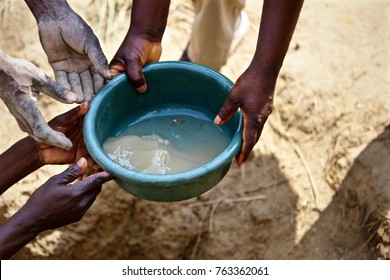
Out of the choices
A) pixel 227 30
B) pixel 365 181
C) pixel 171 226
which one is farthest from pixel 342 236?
pixel 227 30

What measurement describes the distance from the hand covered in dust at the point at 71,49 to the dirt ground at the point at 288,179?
726mm

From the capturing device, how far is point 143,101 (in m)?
2.15

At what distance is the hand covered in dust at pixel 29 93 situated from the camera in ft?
6.34

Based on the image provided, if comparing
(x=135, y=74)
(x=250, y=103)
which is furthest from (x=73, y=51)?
(x=250, y=103)

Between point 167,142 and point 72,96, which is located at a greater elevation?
point 72,96

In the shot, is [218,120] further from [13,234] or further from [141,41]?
[13,234]

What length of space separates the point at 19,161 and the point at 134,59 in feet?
1.59

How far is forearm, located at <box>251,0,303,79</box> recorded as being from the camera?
187cm

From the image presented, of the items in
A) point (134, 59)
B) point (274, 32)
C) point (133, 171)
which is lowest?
point (133, 171)

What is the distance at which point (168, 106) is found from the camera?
219cm

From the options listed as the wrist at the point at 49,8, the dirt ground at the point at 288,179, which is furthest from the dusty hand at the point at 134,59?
the dirt ground at the point at 288,179

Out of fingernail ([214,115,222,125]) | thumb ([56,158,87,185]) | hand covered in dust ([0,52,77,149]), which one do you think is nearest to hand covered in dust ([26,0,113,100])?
hand covered in dust ([0,52,77,149])

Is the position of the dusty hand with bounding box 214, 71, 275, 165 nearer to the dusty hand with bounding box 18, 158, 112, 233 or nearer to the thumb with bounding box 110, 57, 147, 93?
the thumb with bounding box 110, 57, 147, 93

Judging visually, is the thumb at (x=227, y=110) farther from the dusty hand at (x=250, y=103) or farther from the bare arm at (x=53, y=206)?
the bare arm at (x=53, y=206)
